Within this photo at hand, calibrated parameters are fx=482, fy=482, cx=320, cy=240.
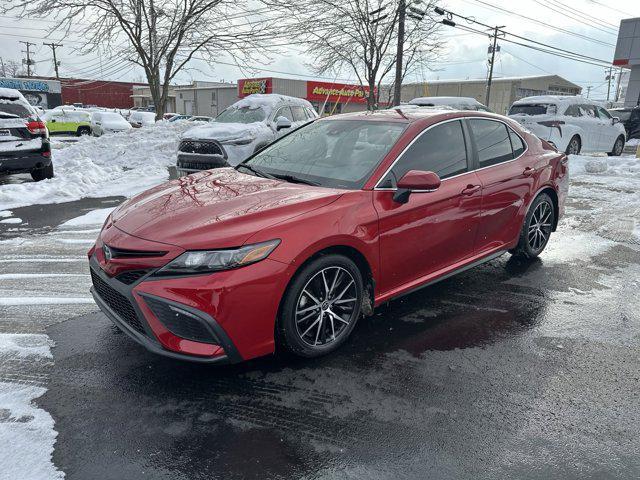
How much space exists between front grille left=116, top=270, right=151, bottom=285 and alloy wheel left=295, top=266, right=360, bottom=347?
3.12 feet

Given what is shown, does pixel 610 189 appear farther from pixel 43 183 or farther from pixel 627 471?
pixel 43 183

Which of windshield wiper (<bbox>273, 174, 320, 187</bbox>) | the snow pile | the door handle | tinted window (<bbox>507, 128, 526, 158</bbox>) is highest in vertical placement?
tinted window (<bbox>507, 128, 526, 158</bbox>)

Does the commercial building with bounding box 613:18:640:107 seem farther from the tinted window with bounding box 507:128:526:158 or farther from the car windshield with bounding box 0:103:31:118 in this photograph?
the car windshield with bounding box 0:103:31:118

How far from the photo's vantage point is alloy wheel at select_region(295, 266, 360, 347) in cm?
311

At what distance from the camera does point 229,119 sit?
11141 millimetres

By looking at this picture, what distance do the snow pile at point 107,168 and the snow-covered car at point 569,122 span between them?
33.9 feet

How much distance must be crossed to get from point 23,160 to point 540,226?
28.3 feet

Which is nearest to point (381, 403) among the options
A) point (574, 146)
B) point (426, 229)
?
point (426, 229)

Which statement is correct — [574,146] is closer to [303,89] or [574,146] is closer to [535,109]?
[535,109]

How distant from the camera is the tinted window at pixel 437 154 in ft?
12.1

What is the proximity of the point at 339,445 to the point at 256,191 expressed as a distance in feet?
5.86

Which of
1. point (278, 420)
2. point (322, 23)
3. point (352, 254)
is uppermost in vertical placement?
point (322, 23)

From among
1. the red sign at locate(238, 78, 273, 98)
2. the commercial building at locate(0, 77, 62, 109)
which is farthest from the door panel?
the commercial building at locate(0, 77, 62, 109)

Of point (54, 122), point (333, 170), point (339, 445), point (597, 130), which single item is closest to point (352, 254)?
point (333, 170)
